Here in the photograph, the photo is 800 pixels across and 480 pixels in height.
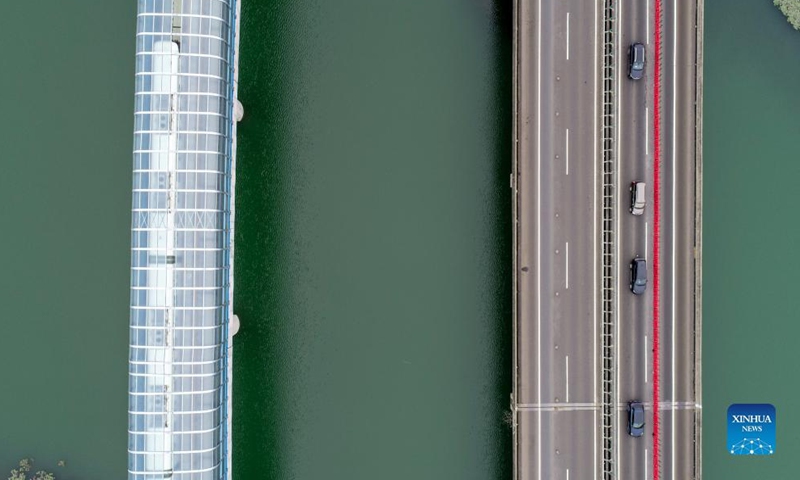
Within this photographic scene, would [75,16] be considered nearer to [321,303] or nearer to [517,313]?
[321,303]

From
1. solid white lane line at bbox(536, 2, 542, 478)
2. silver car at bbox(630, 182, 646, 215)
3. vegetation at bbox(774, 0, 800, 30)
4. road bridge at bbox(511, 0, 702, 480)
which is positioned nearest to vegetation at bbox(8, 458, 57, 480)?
road bridge at bbox(511, 0, 702, 480)

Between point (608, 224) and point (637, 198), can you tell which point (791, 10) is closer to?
point (637, 198)

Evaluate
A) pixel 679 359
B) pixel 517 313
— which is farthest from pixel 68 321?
pixel 679 359

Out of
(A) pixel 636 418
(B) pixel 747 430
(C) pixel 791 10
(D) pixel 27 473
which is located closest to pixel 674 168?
(C) pixel 791 10

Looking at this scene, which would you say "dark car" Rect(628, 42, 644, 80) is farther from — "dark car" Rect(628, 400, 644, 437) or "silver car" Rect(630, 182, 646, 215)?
"dark car" Rect(628, 400, 644, 437)

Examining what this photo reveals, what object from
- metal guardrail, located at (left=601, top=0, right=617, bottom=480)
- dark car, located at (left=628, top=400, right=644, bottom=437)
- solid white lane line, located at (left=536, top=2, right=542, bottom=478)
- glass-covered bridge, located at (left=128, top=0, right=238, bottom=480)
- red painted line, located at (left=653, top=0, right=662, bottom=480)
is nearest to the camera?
glass-covered bridge, located at (left=128, top=0, right=238, bottom=480)

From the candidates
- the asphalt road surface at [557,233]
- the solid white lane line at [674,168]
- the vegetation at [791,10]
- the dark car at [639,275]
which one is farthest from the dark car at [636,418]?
the vegetation at [791,10]

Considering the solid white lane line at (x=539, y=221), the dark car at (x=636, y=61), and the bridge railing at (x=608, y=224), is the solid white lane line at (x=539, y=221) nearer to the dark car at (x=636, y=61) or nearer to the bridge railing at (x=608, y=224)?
the bridge railing at (x=608, y=224)
